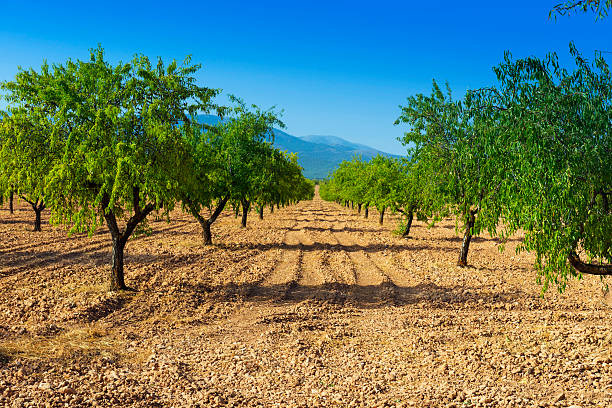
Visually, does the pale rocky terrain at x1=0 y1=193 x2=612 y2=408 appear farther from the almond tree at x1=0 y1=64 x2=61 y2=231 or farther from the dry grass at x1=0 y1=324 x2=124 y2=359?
the almond tree at x1=0 y1=64 x2=61 y2=231

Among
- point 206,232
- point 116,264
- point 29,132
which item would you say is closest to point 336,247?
point 206,232

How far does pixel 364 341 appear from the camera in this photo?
11633 mm

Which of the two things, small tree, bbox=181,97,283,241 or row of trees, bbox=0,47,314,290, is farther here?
small tree, bbox=181,97,283,241

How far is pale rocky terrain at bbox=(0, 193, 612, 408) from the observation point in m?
8.23

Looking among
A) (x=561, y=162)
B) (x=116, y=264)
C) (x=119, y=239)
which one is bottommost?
(x=116, y=264)

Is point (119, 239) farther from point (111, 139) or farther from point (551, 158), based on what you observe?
point (551, 158)

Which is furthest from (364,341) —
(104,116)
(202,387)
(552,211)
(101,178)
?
(104,116)

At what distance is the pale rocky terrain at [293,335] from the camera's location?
8.23 meters

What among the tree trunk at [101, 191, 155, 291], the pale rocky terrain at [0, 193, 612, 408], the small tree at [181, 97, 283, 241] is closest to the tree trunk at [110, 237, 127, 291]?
the tree trunk at [101, 191, 155, 291]

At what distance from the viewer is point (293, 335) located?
12047 millimetres

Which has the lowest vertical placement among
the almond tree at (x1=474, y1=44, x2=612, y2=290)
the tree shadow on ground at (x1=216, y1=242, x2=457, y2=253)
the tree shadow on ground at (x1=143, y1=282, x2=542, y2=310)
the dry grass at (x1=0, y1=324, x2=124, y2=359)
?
the dry grass at (x1=0, y1=324, x2=124, y2=359)

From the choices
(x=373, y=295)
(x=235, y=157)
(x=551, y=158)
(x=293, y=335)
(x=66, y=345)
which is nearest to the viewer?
(x=551, y=158)

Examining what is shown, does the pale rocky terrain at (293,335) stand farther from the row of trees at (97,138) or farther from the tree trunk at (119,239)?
the row of trees at (97,138)

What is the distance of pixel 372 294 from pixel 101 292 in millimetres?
11166
